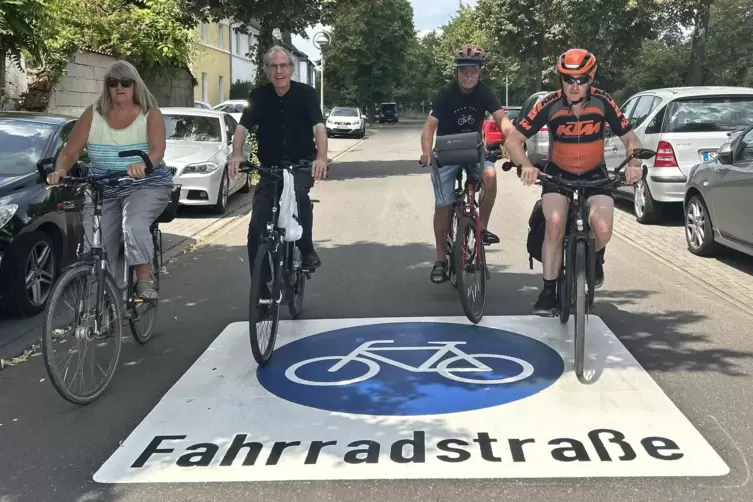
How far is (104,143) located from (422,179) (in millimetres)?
13305

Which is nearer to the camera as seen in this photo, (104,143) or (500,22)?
(104,143)

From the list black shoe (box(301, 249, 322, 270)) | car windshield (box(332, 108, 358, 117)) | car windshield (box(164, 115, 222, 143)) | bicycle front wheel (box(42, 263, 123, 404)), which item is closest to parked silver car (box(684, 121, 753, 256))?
black shoe (box(301, 249, 322, 270))

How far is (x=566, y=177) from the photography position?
17.9 feet

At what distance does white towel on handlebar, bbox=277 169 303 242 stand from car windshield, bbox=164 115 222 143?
8.22 m

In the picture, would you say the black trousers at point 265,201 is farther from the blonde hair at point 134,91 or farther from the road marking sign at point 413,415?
the blonde hair at point 134,91

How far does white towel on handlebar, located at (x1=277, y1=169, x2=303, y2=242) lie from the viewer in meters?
5.43

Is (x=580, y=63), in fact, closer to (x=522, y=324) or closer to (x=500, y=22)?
(x=522, y=324)

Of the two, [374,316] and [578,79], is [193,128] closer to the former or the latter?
[374,316]

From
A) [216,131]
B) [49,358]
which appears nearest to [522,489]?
[49,358]

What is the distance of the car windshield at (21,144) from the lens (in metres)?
6.73

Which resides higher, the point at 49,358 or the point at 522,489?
the point at 49,358

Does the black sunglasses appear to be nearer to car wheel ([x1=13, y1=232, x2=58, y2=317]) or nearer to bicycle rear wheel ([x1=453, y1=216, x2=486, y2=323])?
car wheel ([x1=13, y1=232, x2=58, y2=317])

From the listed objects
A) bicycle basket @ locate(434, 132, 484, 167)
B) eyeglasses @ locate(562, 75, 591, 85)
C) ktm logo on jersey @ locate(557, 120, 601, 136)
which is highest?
eyeglasses @ locate(562, 75, 591, 85)

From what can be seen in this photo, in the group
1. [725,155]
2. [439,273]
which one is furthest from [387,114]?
[439,273]
